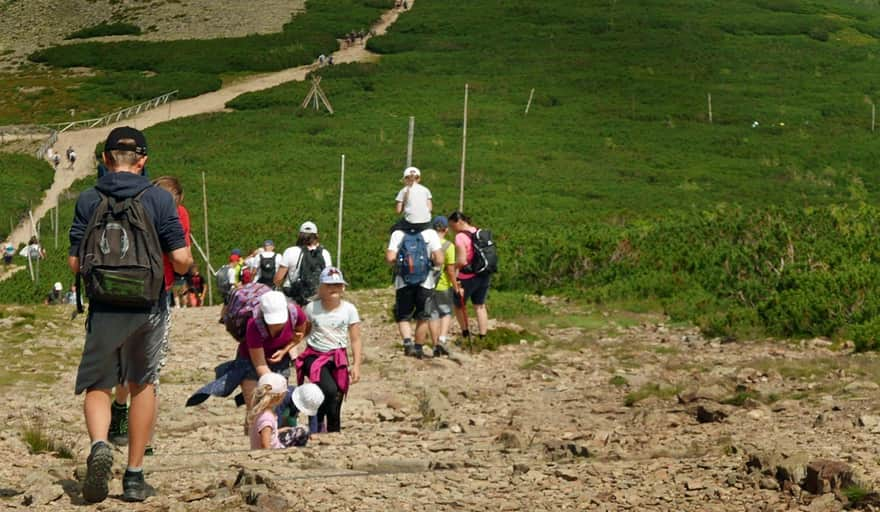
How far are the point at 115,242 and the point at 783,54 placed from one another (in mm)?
74372

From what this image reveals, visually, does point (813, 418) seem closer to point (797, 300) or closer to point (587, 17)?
point (797, 300)

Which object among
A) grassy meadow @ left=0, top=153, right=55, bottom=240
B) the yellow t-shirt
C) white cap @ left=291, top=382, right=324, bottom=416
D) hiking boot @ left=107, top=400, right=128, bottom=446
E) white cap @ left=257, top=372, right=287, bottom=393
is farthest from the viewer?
grassy meadow @ left=0, top=153, right=55, bottom=240

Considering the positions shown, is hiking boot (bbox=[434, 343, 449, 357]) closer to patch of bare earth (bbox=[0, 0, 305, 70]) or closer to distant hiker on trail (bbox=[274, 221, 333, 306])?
distant hiker on trail (bbox=[274, 221, 333, 306])

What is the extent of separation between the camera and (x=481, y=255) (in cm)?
1612

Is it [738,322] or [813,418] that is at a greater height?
[813,418]

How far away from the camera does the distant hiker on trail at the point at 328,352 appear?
10.3 m

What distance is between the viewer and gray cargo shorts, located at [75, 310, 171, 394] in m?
7.21

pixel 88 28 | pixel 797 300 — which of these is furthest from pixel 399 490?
pixel 88 28

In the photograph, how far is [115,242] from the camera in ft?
23.4

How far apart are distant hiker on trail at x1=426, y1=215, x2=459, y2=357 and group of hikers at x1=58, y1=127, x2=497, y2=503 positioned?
55 cm

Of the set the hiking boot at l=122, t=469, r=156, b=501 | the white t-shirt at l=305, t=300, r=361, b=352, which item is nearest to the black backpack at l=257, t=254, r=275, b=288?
the white t-shirt at l=305, t=300, r=361, b=352

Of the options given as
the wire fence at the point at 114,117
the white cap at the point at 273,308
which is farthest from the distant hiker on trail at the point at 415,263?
the wire fence at the point at 114,117

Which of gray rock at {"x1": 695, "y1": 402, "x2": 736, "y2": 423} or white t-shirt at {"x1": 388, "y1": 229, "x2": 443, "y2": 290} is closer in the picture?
gray rock at {"x1": 695, "y1": 402, "x2": 736, "y2": 423}

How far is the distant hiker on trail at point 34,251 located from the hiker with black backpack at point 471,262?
23.7 m
